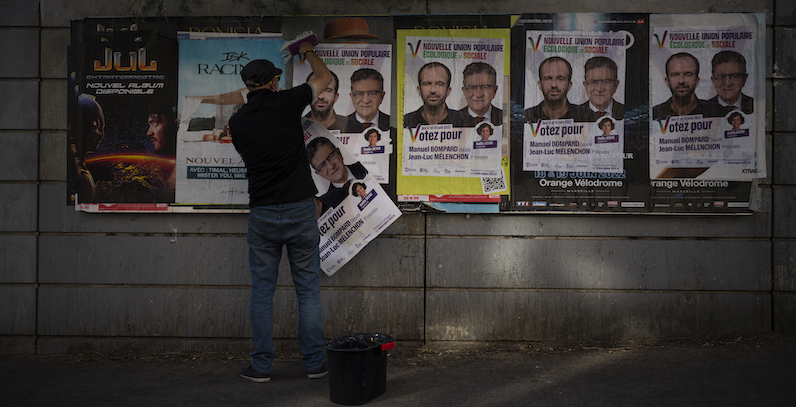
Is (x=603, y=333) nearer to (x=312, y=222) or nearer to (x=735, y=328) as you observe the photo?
(x=735, y=328)

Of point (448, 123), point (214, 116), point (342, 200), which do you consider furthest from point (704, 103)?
point (214, 116)

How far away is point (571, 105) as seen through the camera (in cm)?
444

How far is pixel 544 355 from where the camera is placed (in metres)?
4.27

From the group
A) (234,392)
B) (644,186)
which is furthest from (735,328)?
(234,392)

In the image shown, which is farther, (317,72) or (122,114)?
(122,114)

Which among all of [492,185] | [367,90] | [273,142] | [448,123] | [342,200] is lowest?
[342,200]

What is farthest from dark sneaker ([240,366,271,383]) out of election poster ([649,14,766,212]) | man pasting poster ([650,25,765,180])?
man pasting poster ([650,25,765,180])

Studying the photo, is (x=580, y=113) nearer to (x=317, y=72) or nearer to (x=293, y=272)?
(x=317, y=72)

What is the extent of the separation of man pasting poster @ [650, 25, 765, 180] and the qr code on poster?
119 cm

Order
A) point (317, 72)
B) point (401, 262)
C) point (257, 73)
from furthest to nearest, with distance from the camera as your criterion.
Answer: point (401, 262)
point (317, 72)
point (257, 73)

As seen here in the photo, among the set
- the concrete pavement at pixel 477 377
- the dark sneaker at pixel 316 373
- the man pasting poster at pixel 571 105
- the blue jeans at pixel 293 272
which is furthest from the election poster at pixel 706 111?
the dark sneaker at pixel 316 373

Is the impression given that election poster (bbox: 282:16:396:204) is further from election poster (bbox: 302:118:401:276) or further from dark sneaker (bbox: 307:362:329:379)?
dark sneaker (bbox: 307:362:329:379)

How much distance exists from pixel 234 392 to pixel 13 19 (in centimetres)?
357

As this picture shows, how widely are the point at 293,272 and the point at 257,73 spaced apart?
1.36m
